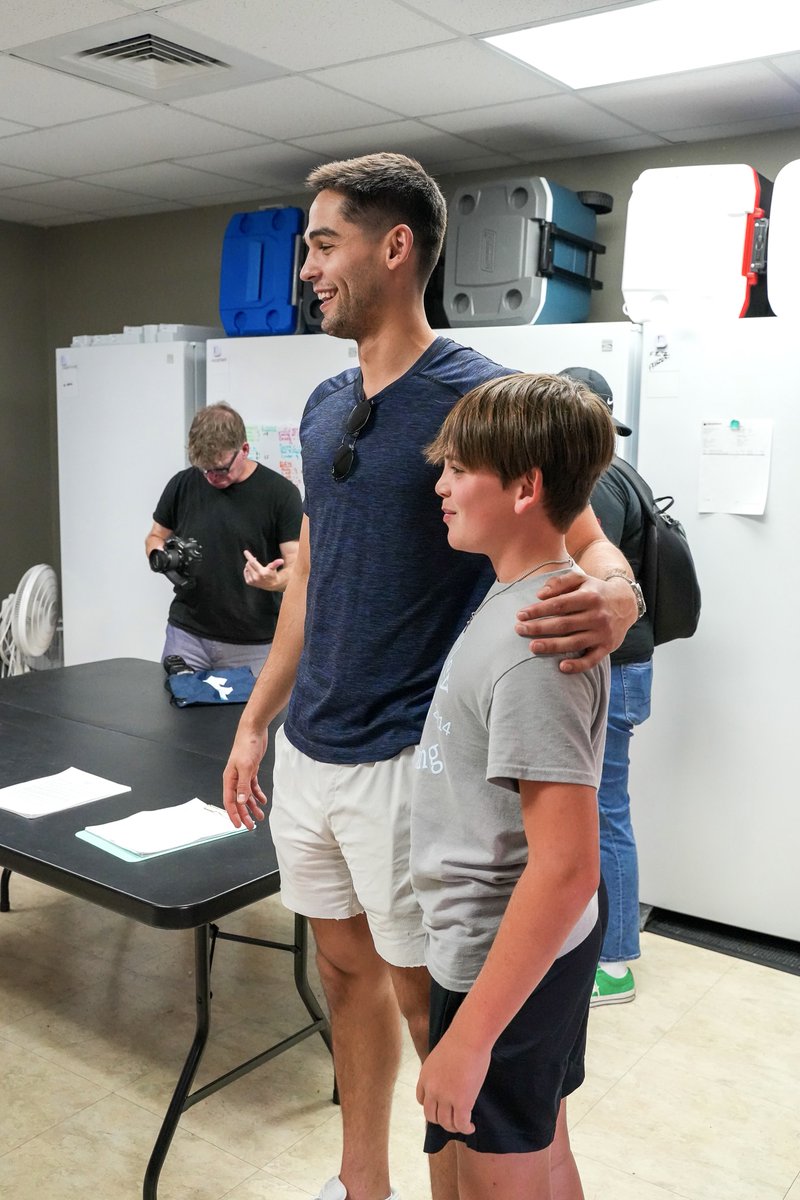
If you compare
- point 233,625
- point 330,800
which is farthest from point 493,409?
point 233,625

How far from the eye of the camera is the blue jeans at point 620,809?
9.12 ft

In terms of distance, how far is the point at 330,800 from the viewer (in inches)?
61.1

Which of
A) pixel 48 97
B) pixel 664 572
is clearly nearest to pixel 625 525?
pixel 664 572

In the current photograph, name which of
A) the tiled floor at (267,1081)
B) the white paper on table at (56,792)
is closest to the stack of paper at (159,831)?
the white paper on table at (56,792)

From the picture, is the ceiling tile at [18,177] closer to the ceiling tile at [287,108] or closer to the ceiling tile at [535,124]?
the ceiling tile at [287,108]

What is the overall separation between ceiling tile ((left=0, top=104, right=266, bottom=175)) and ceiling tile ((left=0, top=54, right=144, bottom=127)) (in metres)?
0.08

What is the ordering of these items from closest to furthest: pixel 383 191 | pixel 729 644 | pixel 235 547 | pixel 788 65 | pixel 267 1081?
pixel 383 191 < pixel 267 1081 < pixel 788 65 < pixel 729 644 < pixel 235 547

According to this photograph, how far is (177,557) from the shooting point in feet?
10.6

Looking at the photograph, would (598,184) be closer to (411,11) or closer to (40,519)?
(411,11)

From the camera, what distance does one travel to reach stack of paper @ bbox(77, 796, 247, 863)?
1995 millimetres

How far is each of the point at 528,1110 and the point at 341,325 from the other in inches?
40.3

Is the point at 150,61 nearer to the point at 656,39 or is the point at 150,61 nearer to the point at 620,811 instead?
the point at 656,39

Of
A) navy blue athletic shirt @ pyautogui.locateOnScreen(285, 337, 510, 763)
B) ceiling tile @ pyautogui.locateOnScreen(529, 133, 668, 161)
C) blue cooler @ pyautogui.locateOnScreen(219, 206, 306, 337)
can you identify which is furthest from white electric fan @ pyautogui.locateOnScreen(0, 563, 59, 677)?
navy blue athletic shirt @ pyautogui.locateOnScreen(285, 337, 510, 763)

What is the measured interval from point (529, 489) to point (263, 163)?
357 cm
